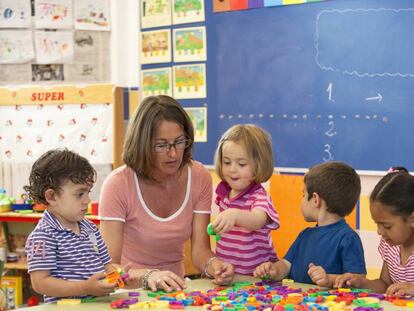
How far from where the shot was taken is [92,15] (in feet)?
16.2

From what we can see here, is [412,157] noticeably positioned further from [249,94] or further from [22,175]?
[22,175]

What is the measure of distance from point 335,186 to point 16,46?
3.11 m

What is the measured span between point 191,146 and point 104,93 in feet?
5.79

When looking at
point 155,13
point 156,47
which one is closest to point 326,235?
point 156,47

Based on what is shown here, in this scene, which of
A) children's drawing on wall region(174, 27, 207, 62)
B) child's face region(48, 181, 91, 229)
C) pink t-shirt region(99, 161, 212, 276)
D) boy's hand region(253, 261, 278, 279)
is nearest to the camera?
child's face region(48, 181, 91, 229)

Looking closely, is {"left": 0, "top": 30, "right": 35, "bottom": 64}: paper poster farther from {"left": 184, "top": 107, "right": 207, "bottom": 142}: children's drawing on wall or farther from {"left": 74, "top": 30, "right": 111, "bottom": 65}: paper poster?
{"left": 184, "top": 107, "right": 207, "bottom": 142}: children's drawing on wall

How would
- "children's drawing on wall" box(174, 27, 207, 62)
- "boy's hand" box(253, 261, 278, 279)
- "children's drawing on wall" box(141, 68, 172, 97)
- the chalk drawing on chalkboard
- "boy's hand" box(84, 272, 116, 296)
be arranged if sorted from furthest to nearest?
"children's drawing on wall" box(141, 68, 172, 97) < "children's drawing on wall" box(174, 27, 207, 62) < the chalk drawing on chalkboard < "boy's hand" box(253, 261, 278, 279) < "boy's hand" box(84, 272, 116, 296)

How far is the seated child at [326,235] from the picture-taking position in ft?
7.97

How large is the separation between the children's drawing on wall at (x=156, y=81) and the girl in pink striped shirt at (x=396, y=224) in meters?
2.28

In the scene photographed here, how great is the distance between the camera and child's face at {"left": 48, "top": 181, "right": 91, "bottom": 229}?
7.14 ft

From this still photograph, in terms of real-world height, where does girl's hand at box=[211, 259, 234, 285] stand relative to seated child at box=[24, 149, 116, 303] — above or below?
below

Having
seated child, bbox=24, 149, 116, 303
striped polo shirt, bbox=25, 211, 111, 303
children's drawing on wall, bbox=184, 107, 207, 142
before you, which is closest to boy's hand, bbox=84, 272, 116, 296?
seated child, bbox=24, 149, 116, 303

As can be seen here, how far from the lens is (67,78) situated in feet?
16.3

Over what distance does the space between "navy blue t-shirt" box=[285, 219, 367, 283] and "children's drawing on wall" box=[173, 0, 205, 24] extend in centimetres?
203
